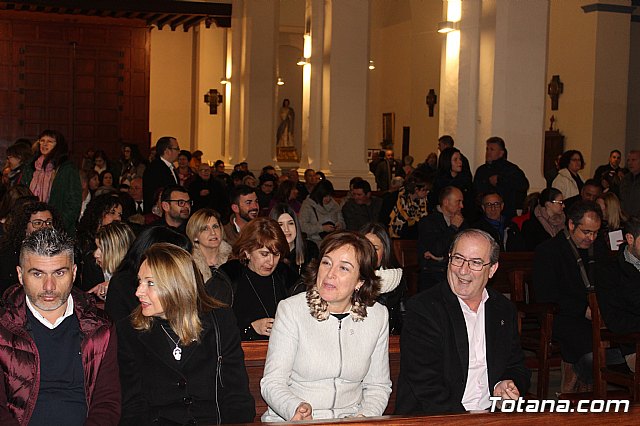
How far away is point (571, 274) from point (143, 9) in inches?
689

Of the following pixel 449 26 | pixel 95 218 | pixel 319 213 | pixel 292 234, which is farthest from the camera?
pixel 449 26

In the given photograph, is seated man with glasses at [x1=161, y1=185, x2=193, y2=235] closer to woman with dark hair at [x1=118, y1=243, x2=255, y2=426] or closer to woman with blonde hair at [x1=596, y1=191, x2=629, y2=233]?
woman with dark hair at [x1=118, y1=243, x2=255, y2=426]

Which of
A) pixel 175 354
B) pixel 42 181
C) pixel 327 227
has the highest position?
pixel 42 181

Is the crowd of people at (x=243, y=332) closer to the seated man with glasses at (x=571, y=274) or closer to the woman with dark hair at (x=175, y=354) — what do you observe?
the woman with dark hair at (x=175, y=354)

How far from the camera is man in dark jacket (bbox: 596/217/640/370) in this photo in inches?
243

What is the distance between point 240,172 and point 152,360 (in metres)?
12.2

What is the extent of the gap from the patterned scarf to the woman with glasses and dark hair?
2.85m

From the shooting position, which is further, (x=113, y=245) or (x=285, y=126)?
(x=285, y=126)

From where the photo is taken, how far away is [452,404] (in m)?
4.49

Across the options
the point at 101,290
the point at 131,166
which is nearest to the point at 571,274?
the point at 101,290

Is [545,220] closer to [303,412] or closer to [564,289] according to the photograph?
[564,289]

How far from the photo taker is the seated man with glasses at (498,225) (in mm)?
9617

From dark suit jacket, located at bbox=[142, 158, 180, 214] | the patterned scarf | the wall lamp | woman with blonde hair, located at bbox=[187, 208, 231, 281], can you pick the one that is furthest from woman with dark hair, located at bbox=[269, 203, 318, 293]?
the wall lamp

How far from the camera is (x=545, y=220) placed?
33.7 feet
